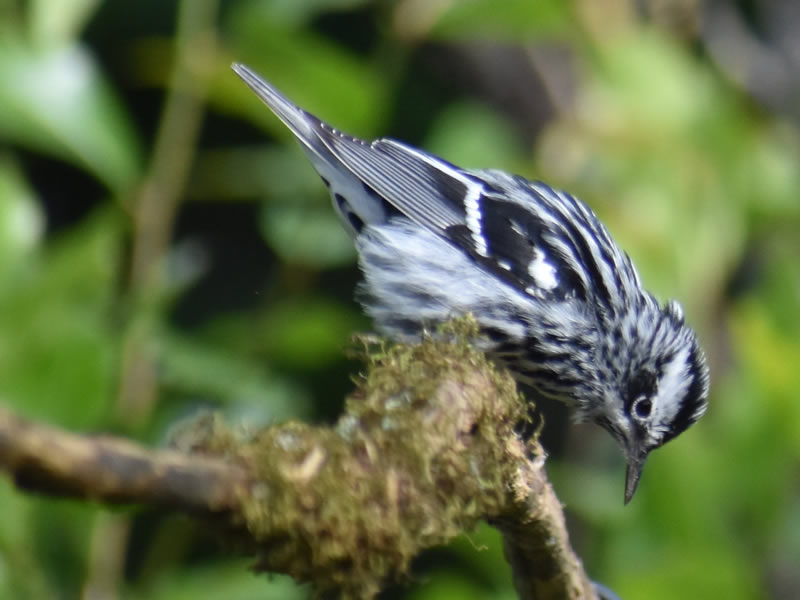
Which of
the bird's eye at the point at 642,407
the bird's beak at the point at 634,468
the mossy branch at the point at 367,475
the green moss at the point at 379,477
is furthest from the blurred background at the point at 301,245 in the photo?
the green moss at the point at 379,477

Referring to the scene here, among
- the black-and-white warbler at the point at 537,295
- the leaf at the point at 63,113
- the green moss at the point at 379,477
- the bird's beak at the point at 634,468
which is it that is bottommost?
the green moss at the point at 379,477

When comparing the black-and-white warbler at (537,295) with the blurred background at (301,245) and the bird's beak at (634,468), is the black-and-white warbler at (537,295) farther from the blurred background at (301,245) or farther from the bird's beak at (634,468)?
the blurred background at (301,245)

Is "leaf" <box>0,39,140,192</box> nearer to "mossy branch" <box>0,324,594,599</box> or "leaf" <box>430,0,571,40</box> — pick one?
"leaf" <box>430,0,571,40</box>

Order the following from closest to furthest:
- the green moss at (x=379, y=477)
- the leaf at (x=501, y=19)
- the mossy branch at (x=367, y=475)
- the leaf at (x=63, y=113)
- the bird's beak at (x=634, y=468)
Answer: the mossy branch at (x=367, y=475) < the green moss at (x=379, y=477) < the bird's beak at (x=634, y=468) < the leaf at (x=63, y=113) < the leaf at (x=501, y=19)

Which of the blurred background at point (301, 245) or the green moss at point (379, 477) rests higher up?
the blurred background at point (301, 245)

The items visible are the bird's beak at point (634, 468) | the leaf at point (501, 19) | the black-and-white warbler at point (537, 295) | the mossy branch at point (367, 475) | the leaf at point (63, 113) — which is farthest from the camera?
the leaf at point (501, 19)

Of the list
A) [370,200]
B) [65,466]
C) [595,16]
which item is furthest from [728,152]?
[65,466]

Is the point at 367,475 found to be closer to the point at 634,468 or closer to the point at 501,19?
the point at 634,468

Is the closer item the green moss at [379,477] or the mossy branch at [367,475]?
the mossy branch at [367,475]
